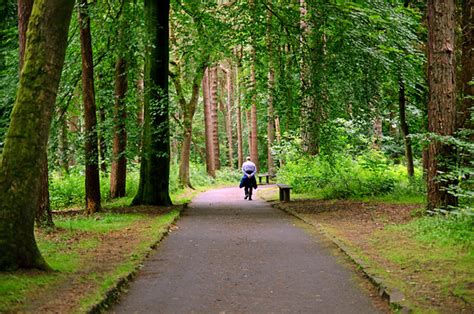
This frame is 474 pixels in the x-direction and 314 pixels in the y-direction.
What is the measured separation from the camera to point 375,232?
37.5 ft

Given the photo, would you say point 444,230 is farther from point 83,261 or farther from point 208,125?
point 208,125

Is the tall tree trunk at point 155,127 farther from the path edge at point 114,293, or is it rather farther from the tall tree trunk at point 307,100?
the path edge at point 114,293

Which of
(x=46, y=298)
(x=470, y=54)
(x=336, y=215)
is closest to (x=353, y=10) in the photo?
(x=470, y=54)

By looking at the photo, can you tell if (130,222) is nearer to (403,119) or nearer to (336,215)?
(336,215)

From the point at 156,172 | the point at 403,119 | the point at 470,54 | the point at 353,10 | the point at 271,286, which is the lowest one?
the point at 271,286

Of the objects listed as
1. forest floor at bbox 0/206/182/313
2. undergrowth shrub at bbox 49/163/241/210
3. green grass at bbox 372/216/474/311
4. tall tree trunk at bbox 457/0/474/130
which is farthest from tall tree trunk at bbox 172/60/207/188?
green grass at bbox 372/216/474/311

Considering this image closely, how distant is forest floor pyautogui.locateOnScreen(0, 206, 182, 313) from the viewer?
19.9ft

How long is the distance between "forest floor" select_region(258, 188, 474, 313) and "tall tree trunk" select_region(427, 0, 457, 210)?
1000mm

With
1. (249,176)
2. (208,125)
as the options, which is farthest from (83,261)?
(208,125)

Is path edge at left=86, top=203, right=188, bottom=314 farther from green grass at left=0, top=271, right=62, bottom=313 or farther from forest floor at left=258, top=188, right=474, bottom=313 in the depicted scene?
forest floor at left=258, top=188, right=474, bottom=313

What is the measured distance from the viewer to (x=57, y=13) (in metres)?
7.55

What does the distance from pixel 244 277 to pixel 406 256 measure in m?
2.64

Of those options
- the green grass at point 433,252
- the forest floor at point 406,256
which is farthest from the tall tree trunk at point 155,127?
the green grass at point 433,252

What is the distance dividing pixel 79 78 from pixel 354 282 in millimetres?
13205
